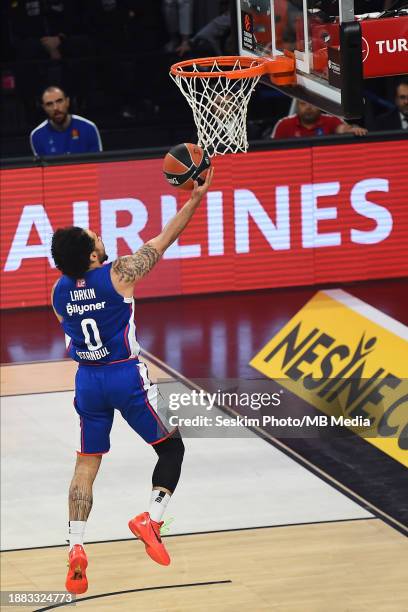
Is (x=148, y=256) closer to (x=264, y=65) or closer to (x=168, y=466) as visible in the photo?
(x=168, y=466)

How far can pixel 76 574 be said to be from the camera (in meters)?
8.16

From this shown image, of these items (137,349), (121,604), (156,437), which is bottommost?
(121,604)

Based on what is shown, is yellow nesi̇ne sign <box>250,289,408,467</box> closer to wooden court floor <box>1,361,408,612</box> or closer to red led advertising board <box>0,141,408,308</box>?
red led advertising board <box>0,141,408,308</box>

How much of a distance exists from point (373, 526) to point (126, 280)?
11.7ft

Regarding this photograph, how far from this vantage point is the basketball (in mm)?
7996

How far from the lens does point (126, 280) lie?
8.04 meters

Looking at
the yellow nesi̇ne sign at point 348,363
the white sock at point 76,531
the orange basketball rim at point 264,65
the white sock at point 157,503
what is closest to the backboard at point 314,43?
the orange basketball rim at point 264,65

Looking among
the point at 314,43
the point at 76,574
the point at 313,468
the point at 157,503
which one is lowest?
the point at 313,468

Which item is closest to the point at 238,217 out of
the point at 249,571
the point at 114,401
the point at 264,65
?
the point at 264,65

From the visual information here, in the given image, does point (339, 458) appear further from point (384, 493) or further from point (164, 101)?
point (164, 101)

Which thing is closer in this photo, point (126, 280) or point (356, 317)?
point (126, 280)

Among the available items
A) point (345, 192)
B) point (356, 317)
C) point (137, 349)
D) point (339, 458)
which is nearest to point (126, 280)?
point (137, 349)

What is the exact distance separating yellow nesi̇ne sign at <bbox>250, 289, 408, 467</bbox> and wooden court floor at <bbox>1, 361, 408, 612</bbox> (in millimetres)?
1559

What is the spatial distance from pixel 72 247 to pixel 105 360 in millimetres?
730
